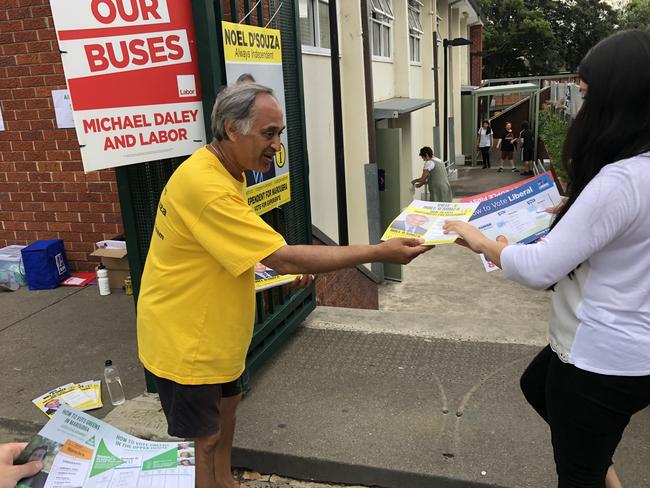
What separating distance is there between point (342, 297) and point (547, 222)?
5.17 m

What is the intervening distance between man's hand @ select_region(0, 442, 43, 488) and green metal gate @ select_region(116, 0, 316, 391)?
1.89 metres

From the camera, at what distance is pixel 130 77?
2838 millimetres

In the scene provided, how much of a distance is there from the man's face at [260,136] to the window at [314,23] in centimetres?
517

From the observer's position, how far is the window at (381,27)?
11.6 metres

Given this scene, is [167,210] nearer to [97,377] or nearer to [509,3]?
[97,377]

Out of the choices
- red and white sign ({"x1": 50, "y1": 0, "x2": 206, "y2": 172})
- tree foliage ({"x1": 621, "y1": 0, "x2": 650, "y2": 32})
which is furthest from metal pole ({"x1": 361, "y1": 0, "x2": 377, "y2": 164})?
tree foliage ({"x1": 621, "y1": 0, "x2": 650, "y2": 32})

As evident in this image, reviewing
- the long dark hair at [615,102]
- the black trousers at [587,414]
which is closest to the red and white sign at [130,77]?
the long dark hair at [615,102]

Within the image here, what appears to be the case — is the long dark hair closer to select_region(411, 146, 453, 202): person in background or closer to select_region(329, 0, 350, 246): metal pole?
select_region(329, 0, 350, 246): metal pole

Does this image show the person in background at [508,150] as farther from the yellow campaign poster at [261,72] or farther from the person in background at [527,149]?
the yellow campaign poster at [261,72]

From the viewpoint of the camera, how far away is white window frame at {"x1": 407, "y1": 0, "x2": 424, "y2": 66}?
15.5 metres

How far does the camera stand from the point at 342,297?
24.1ft

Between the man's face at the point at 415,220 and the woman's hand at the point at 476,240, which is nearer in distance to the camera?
the woman's hand at the point at 476,240

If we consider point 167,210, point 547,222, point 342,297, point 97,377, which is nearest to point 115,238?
point 97,377

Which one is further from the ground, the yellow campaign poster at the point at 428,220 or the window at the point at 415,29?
the window at the point at 415,29
